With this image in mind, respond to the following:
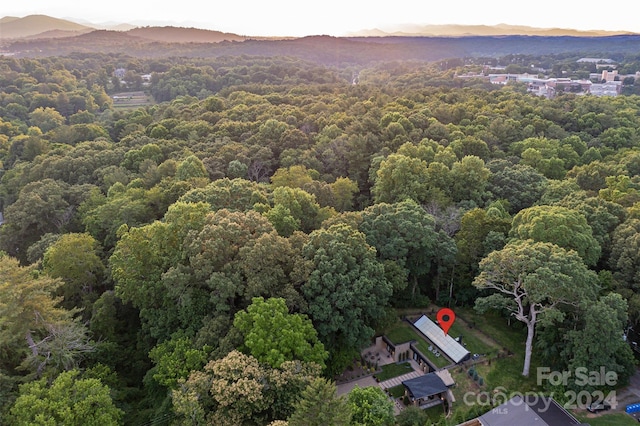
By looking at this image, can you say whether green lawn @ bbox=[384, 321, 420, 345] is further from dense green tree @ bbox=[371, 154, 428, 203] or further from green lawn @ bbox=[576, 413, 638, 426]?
dense green tree @ bbox=[371, 154, 428, 203]

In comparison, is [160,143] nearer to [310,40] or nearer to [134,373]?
[134,373]

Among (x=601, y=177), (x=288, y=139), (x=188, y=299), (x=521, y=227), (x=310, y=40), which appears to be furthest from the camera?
(x=310, y=40)

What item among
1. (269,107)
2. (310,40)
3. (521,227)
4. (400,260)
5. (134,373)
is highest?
(310,40)

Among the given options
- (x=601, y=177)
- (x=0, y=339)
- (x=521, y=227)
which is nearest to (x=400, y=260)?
(x=521, y=227)

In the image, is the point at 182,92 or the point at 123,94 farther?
the point at 123,94

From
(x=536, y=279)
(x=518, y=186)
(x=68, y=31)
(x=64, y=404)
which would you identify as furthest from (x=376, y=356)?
(x=68, y=31)

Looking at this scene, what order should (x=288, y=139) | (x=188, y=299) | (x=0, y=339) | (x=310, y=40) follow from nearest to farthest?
(x=0, y=339) → (x=188, y=299) → (x=288, y=139) → (x=310, y=40)

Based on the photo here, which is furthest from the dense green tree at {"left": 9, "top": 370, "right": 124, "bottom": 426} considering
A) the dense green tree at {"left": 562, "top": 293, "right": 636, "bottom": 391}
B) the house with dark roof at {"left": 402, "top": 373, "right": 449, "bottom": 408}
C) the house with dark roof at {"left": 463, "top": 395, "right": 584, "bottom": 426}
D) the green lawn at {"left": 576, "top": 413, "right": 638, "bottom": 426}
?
the green lawn at {"left": 576, "top": 413, "right": 638, "bottom": 426}
